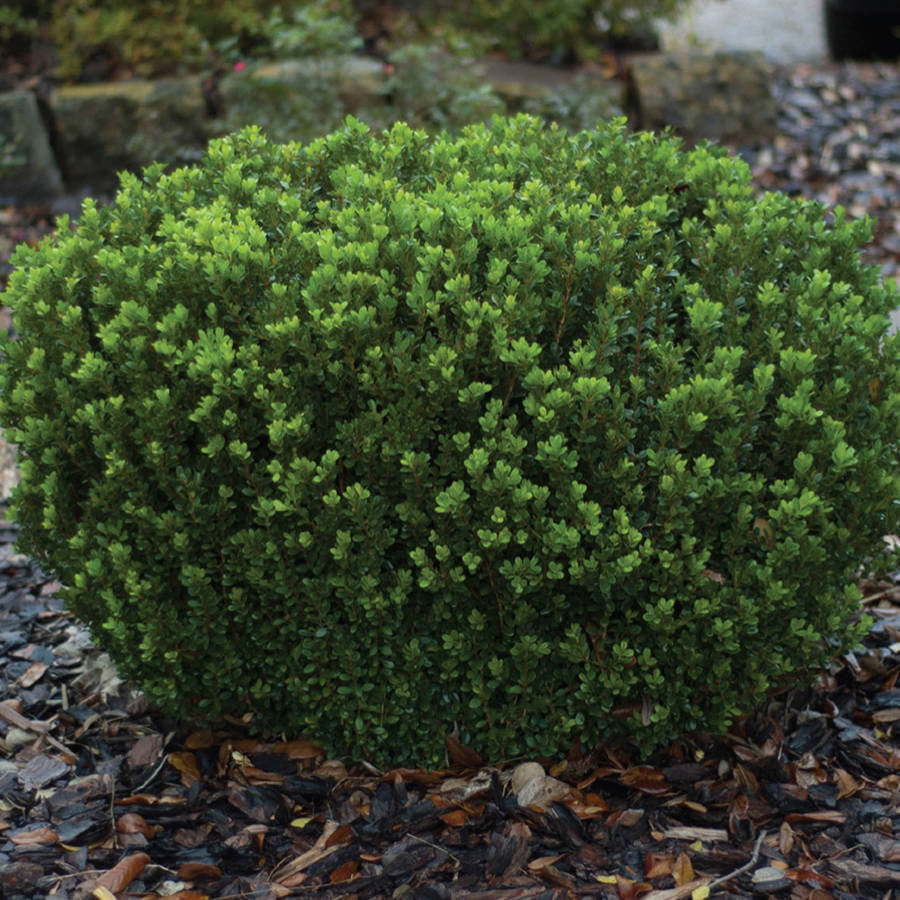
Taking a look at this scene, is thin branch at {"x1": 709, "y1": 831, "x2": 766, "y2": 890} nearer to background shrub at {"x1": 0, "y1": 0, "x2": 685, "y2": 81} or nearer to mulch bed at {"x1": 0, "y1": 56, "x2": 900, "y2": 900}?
mulch bed at {"x1": 0, "y1": 56, "x2": 900, "y2": 900}

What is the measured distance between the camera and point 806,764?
2842mm

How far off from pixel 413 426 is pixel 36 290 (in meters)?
0.99

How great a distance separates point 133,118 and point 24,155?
0.68m

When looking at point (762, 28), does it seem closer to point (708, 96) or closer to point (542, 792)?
point (708, 96)

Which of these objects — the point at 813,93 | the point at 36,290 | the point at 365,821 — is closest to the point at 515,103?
the point at 813,93

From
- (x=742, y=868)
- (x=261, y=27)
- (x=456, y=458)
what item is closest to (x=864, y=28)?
(x=261, y=27)

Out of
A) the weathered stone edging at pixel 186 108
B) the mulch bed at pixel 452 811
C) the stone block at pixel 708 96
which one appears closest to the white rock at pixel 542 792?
the mulch bed at pixel 452 811

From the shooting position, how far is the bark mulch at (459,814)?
8.26 feet

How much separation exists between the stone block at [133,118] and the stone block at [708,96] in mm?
2715

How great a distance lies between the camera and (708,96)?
6988mm

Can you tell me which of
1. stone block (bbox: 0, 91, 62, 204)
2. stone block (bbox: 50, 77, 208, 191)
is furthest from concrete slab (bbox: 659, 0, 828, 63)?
stone block (bbox: 0, 91, 62, 204)

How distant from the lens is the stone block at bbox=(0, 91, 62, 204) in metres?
6.63

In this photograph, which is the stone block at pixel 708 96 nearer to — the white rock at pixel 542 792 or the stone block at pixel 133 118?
the stone block at pixel 133 118

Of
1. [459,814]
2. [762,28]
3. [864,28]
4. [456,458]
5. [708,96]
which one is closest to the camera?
[456,458]
